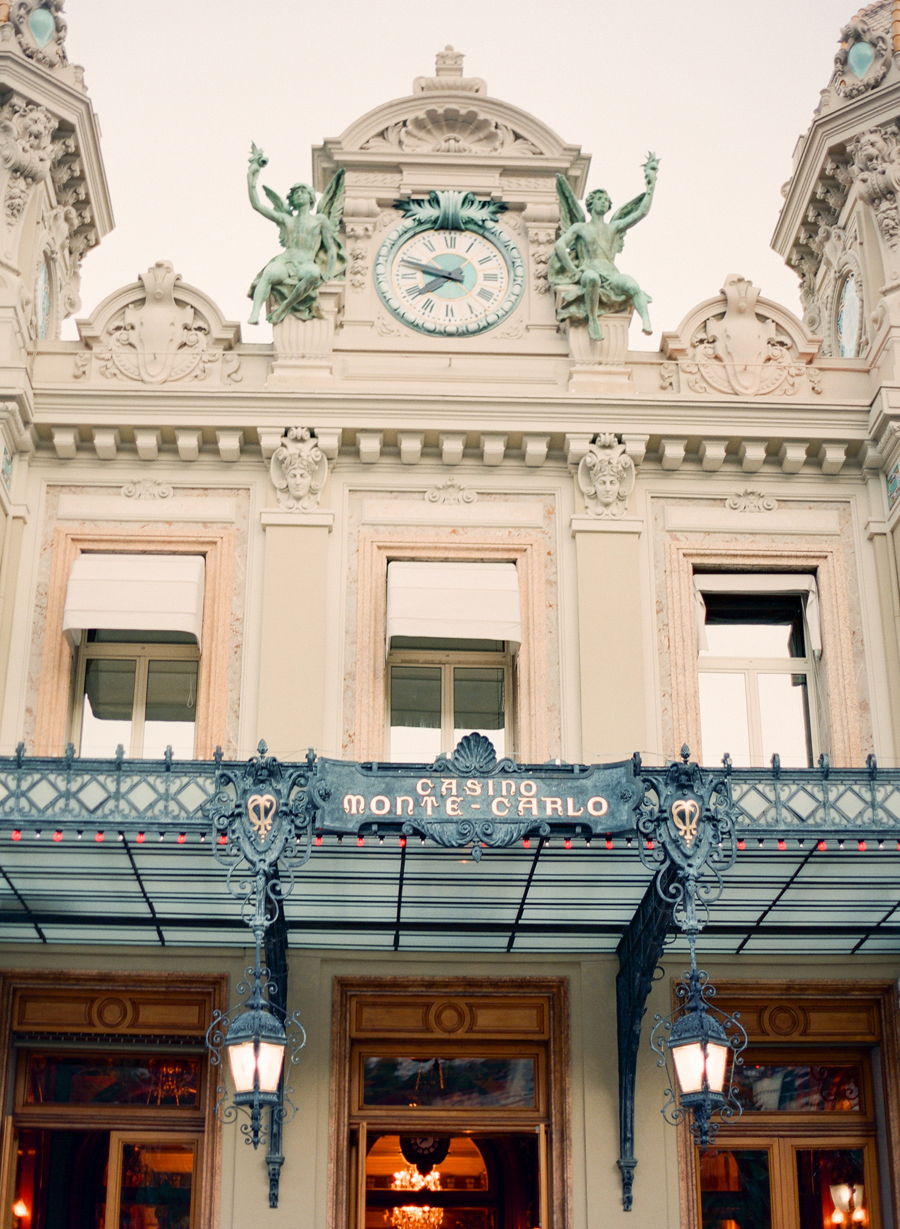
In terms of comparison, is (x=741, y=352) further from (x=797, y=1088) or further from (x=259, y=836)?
(x=259, y=836)

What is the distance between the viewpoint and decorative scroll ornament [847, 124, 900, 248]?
16.1 m

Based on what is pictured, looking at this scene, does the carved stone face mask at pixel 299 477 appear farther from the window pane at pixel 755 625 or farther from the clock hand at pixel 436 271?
the window pane at pixel 755 625

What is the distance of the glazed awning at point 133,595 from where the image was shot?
14.6m

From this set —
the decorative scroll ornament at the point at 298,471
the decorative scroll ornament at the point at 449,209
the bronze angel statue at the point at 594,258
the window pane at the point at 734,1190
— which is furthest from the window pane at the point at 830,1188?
the decorative scroll ornament at the point at 449,209

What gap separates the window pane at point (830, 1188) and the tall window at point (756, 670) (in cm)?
338

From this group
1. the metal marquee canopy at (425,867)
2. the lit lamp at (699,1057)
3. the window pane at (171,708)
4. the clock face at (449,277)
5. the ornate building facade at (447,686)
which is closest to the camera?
the lit lamp at (699,1057)

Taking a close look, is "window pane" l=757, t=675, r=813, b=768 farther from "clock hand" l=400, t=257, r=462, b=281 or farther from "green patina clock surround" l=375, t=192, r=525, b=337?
"clock hand" l=400, t=257, r=462, b=281

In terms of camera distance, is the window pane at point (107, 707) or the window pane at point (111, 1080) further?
the window pane at point (107, 707)

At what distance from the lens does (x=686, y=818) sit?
11531 millimetres

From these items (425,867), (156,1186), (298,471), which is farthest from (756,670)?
(156,1186)

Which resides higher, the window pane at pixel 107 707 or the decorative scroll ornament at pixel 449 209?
the decorative scroll ornament at pixel 449 209

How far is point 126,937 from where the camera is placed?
13547mm

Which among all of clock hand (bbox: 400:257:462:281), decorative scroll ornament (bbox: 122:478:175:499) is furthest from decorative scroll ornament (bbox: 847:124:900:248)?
decorative scroll ornament (bbox: 122:478:175:499)

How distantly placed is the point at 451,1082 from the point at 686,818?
3750mm
